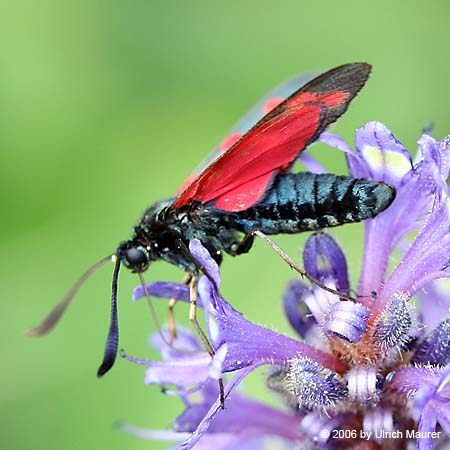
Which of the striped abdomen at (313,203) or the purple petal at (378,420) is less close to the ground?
the striped abdomen at (313,203)

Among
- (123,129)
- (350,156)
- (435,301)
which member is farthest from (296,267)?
(123,129)

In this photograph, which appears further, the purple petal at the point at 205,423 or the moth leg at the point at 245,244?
the moth leg at the point at 245,244

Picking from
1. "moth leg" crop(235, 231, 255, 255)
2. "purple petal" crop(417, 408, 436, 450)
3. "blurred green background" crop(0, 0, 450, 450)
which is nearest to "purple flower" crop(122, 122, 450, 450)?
"purple petal" crop(417, 408, 436, 450)

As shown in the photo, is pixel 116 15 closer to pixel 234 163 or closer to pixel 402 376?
pixel 234 163

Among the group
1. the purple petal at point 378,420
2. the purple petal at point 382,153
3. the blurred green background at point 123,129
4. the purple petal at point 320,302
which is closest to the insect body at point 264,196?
the purple petal at point 382,153

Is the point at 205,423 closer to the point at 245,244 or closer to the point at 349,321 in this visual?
the point at 349,321

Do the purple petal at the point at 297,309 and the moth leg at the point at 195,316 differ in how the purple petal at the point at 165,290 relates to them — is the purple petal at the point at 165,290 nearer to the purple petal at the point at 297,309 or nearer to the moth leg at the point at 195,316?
the moth leg at the point at 195,316

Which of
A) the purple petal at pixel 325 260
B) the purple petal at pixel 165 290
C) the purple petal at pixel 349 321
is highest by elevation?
the purple petal at pixel 165 290
